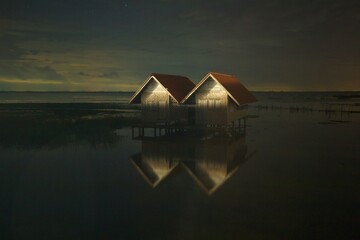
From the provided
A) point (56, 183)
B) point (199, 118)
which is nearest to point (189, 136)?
point (199, 118)

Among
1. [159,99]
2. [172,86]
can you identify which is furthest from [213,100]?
[159,99]

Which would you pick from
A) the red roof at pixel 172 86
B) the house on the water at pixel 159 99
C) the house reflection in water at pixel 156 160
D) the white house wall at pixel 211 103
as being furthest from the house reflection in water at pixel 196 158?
the red roof at pixel 172 86

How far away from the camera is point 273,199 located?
13883 mm

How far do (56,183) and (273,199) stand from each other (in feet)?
31.0

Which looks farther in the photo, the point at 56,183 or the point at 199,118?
the point at 199,118

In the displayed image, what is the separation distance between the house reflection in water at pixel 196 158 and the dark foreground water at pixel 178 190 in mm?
57

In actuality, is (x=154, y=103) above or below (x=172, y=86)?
below

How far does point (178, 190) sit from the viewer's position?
1494 cm

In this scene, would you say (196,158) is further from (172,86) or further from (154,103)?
(172,86)

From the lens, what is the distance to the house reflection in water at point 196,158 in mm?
17320

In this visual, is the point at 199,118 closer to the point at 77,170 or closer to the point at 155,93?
the point at 155,93

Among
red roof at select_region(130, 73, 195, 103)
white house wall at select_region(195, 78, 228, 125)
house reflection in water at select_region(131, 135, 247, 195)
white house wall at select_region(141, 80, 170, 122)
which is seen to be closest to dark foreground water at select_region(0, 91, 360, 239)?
house reflection in water at select_region(131, 135, 247, 195)

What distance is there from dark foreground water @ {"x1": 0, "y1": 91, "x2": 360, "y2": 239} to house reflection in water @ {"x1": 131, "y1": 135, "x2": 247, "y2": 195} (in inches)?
2.3

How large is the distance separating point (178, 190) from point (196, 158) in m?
7.07
